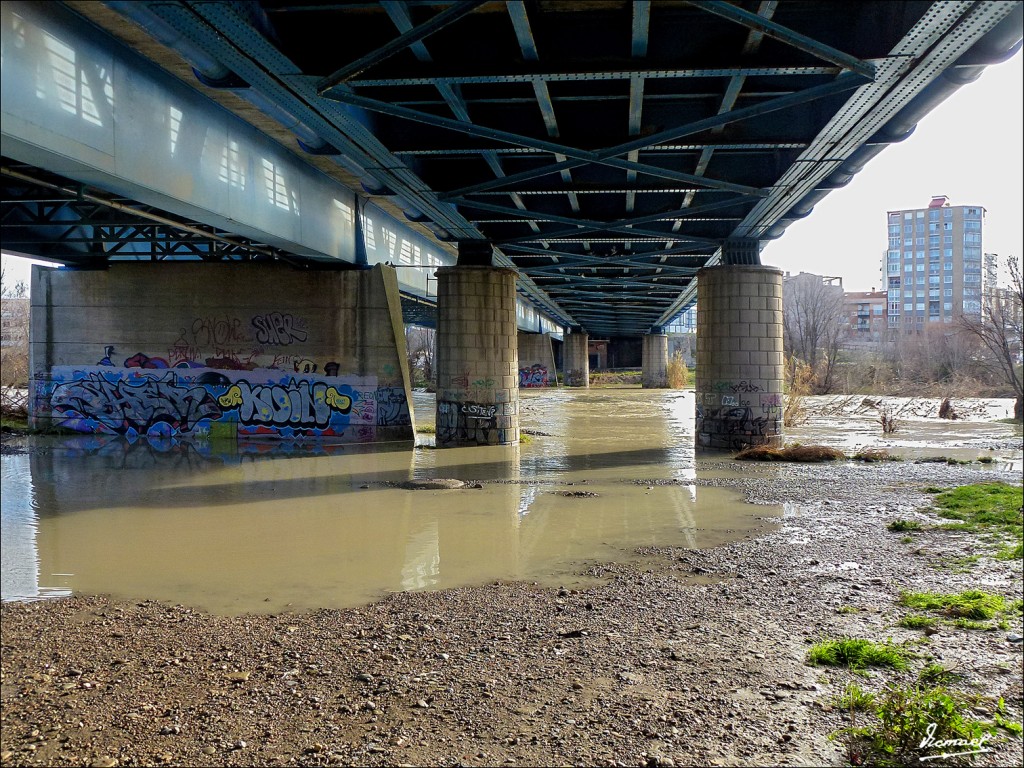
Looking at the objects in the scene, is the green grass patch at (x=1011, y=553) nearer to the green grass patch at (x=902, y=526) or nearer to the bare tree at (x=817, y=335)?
the green grass patch at (x=902, y=526)

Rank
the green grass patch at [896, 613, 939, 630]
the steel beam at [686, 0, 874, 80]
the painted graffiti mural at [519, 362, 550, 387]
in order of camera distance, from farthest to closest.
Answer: the painted graffiti mural at [519, 362, 550, 387]
the steel beam at [686, 0, 874, 80]
the green grass patch at [896, 613, 939, 630]

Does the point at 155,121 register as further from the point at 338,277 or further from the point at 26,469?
the point at 338,277

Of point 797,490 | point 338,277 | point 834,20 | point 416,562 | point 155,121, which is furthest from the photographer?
point 338,277

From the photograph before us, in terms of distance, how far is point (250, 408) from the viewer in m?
24.7

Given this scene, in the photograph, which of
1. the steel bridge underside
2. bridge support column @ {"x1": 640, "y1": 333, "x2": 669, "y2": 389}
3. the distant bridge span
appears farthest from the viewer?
bridge support column @ {"x1": 640, "y1": 333, "x2": 669, "y2": 389}

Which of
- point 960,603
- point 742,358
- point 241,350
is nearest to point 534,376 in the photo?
point 241,350

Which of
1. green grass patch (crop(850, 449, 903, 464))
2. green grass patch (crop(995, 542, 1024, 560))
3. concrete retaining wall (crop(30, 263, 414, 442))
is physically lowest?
green grass patch (crop(995, 542, 1024, 560))

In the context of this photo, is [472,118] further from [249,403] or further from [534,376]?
[534,376]

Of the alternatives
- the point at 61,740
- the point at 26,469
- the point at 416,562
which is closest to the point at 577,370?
the point at 26,469

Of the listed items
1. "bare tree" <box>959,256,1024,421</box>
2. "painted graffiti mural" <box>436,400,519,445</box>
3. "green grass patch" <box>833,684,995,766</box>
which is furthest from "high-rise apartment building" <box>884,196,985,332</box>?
"green grass patch" <box>833,684,995,766</box>

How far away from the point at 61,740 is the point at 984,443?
2682cm

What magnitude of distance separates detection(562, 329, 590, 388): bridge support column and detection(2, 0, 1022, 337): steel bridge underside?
215 ft

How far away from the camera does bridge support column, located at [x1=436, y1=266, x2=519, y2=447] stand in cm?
→ 2431

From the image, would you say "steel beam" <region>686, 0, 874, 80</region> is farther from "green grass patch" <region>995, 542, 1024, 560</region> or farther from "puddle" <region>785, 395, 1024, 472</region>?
"puddle" <region>785, 395, 1024, 472</region>
